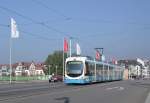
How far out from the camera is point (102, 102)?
21328 millimetres

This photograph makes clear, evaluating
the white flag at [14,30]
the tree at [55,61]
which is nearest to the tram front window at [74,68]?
the white flag at [14,30]

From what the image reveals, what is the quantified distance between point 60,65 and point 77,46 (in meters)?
85.2

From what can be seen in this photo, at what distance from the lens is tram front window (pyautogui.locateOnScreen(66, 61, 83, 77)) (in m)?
47.3

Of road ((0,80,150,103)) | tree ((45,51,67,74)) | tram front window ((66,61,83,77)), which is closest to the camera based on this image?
road ((0,80,150,103))

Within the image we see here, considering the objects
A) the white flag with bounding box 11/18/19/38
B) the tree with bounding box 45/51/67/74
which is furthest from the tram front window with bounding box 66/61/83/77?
the tree with bounding box 45/51/67/74

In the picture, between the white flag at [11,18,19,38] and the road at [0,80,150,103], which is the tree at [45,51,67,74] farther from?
the road at [0,80,150,103]

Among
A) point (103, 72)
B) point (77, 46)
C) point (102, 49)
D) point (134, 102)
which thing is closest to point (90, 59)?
point (103, 72)

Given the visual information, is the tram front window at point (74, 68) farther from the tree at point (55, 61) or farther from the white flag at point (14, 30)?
the tree at point (55, 61)

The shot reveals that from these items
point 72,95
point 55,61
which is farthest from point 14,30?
point 55,61

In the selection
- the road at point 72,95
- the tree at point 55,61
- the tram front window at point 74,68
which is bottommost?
the road at point 72,95

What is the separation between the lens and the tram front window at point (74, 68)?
47.3 m

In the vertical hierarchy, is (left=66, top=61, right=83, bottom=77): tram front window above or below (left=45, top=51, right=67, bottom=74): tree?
below

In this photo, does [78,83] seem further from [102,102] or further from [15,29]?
[102,102]

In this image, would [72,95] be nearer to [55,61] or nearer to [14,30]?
[14,30]
